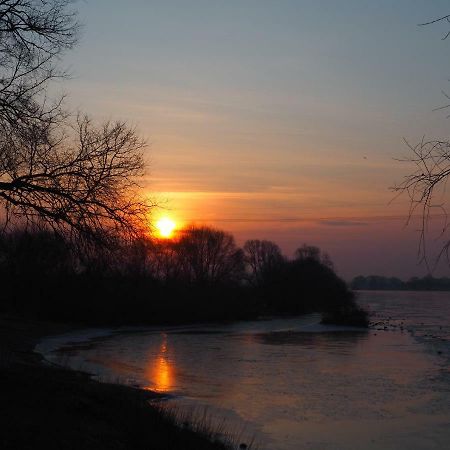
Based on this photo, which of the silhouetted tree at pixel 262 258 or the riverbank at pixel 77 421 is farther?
the silhouetted tree at pixel 262 258

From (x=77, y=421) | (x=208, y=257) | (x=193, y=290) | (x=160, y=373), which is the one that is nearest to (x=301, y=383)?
(x=160, y=373)

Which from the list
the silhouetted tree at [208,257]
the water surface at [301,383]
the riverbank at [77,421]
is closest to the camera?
the riverbank at [77,421]

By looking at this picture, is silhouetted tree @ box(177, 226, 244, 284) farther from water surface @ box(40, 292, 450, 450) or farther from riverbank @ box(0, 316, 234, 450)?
riverbank @ box(0, 316, 234, 450)

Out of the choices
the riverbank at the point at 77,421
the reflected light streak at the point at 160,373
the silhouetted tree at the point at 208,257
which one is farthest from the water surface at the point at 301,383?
the silhouetted tree at the point at 208,257

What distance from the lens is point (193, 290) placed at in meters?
86.9

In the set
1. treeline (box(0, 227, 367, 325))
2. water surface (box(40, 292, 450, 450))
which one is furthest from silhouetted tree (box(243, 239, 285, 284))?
water surface (box(40, 292, 450, 450))

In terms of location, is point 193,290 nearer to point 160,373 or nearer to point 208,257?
point 208,257

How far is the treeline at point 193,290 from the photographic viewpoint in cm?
6378

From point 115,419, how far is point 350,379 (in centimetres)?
1671

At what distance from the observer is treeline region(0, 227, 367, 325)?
63.8m

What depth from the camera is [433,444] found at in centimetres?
1473

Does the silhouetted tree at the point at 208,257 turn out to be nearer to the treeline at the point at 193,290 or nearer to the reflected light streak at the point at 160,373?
the treeline at the point at 193,290

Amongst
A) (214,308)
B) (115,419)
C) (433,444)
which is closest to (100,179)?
(115,419)

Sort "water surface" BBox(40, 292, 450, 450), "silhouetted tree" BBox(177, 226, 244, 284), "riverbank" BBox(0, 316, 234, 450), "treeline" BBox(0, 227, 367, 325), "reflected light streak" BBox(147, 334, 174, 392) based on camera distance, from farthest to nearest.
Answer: "silhouetted tree" BBox(177, 226, 244, 284), "treeline" BBox(0, 227, 367, 325), "reflected light streak" BBox(147, 334, 174, 392), "water surface" BBox(40, 292, 450, 450), "riverbank" BBox(0, 316, 234, 450)
